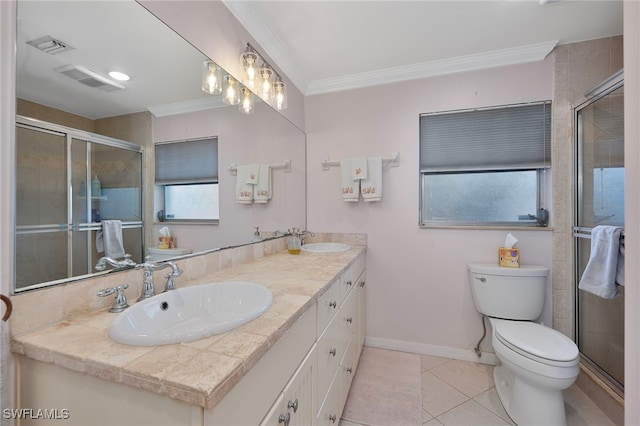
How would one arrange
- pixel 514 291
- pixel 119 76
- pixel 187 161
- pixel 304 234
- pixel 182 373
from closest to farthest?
pixel 182 373, pixel 119 76, pixel 187 161, pixel 514 291, pixel 304 234

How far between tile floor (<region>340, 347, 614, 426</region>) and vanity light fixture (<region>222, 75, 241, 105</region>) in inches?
75.9

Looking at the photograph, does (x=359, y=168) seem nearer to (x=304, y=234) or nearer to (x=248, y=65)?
(x=304, y=234)

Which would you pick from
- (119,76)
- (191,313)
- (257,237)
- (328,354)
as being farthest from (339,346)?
(119,76)

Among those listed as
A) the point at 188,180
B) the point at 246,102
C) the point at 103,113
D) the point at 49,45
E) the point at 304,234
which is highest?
the point at 246,102

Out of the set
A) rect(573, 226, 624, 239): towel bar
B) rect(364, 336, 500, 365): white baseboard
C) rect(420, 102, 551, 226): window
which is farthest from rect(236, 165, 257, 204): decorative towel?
rect(573, 226, 624, 239): towel bar

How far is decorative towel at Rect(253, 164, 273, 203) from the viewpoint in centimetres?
182

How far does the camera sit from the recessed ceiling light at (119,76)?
94 cm

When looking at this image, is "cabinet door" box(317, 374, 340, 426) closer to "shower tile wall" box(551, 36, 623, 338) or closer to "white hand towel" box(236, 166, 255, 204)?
"white hand towel" box(236, 166, 255, 204)

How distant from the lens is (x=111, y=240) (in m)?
0.94

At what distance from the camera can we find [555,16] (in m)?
1.59

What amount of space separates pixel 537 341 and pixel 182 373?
178 centimetres

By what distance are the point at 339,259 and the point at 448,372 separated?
120 cm

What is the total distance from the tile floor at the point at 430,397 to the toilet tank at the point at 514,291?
479 mm

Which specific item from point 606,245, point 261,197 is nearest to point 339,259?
point 261,197
